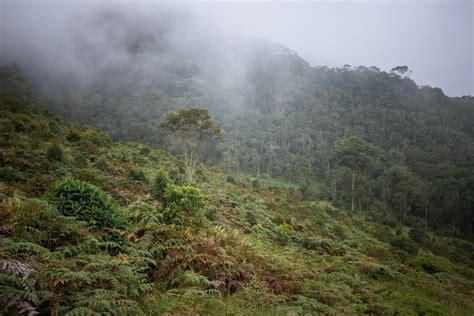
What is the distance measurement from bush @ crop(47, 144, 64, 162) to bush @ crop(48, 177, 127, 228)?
9363 millimetres

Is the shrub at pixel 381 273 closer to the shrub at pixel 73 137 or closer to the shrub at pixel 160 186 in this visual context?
the shrub at pixel 160 186

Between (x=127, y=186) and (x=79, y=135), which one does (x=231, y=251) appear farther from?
(x=79, y=135)

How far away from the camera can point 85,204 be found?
624cm

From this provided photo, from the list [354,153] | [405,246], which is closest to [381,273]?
[405,246]

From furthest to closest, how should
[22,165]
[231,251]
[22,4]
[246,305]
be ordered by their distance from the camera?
[22,4]
[22,165]
[231,251]
[246,305]

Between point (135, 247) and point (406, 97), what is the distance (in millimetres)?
125338

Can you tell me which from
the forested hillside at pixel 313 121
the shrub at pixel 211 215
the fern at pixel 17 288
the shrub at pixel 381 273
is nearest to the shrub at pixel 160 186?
the shrub at pixel 211 215

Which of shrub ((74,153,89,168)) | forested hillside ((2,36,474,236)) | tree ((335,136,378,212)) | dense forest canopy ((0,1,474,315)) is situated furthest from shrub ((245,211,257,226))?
tree ((335,136,378,212))

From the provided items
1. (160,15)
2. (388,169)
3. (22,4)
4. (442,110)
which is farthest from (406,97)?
(22,4)

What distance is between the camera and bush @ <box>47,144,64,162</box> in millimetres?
14216

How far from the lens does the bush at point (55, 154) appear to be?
46.6 feet

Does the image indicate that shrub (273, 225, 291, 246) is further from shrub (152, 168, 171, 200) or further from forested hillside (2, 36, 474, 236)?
forested hillside (2, 36, 474, 236)

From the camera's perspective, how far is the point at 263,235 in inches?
575

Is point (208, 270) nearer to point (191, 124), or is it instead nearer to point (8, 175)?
point (8, 175)
